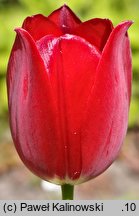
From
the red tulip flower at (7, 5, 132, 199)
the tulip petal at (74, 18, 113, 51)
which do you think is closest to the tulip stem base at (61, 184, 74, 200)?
the red tulip flower at (7, 5, 132, 199)

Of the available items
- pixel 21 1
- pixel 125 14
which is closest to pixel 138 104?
pixel 125 14

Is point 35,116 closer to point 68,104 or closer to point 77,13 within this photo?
point 68,104

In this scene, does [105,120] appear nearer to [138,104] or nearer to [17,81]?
[17,81]

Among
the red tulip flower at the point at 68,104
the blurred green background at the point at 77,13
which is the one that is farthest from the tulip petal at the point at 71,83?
the blurred green background at the point at 77,13

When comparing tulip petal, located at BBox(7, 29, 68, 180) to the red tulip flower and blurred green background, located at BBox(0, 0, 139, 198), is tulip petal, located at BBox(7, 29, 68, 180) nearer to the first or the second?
the red tulip flower

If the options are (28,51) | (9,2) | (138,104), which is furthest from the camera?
(9,2)

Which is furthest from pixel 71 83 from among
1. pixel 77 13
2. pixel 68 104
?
pixel 77 13
